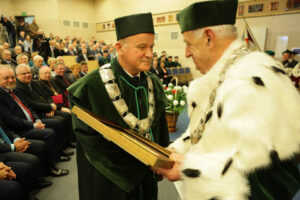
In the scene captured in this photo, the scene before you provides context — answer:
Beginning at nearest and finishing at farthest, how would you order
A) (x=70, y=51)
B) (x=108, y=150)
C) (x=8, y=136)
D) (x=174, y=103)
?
(x=108, y=150) < (x=8, y=136) < (x=174, y=103) < (x=70, y=51)

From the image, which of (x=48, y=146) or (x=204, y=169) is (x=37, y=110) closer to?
→ (x=48, y=146)

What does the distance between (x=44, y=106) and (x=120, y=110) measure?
3023mm

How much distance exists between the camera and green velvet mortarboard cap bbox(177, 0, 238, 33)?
120 centimetres

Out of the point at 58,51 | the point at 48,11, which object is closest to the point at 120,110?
the point at 58,51

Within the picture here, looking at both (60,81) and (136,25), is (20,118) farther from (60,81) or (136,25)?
(136,25)

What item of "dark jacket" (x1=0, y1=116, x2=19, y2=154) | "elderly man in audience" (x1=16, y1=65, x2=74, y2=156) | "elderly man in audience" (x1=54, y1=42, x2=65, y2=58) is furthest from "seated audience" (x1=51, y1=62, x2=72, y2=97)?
"elderly man in audience" (x1=54, y1=42, x2=65, y2=58)

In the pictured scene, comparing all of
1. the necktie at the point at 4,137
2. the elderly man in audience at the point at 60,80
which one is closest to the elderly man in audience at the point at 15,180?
the necktie at the point at 4,137

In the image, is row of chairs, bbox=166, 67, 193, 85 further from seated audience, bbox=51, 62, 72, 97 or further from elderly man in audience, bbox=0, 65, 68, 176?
elderly man in audience, bbox=0, 65, 68, 176

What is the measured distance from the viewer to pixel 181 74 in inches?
490

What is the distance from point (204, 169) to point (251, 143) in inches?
9.6

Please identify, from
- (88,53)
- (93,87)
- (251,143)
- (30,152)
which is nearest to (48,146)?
(30,152)

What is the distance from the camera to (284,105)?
0.95m

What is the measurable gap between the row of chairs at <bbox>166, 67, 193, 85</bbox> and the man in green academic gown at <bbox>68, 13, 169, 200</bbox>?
410 inches

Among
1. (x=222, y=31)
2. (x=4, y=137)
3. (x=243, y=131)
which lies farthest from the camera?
(x=4, y=137)
